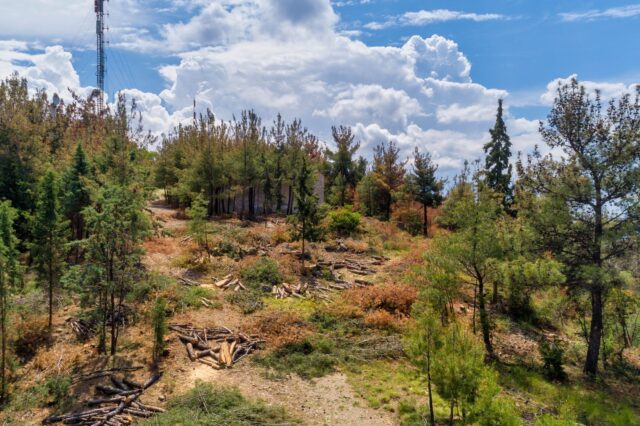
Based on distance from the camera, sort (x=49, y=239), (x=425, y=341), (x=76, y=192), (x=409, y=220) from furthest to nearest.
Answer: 1. (x=409, y=220)
2. (x=76, y=192)
3. (x=49, y=239)
4. (x=425, y=341)

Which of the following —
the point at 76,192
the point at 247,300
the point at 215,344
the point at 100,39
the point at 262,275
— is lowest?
the point at 215,344

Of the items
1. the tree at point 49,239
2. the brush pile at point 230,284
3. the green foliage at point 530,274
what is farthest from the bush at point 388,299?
the tree at point 49,239

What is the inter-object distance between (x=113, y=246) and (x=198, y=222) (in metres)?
8.98

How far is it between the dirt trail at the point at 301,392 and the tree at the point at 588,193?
8.87 meters

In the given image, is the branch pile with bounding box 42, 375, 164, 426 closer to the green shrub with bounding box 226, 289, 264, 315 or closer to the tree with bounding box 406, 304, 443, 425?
the green shrub with bounding box 226, 289, 264, 315

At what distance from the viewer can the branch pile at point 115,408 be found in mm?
9844

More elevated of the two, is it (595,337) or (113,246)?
(113,246)

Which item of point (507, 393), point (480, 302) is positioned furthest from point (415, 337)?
point (480, 302)

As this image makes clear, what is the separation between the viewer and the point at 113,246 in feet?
41.9

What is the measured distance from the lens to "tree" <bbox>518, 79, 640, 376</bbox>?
13.8 meters

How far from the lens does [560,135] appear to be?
48.8 ft

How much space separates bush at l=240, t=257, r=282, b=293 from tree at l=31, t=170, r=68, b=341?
781 centimetres

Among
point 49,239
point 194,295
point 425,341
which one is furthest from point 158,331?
point 425,341

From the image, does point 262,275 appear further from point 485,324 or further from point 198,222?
point 485,324
